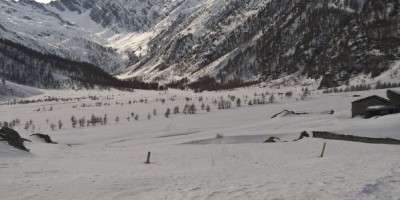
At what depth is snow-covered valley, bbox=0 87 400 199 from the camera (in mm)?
18359

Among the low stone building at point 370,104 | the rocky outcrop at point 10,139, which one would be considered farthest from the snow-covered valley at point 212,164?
the low stone building at point 370,104

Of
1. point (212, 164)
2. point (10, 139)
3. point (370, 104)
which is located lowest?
point (212, 164)

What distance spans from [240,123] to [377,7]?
9614cm

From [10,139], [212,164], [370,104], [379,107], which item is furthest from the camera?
[370,104]

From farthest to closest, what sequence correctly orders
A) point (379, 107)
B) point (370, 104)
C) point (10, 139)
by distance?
point (370, 104) → point (379, 107) → point (10, 139)

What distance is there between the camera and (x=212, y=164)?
28.2m

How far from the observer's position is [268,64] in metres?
172

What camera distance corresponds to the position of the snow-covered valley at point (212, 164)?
60.2ft

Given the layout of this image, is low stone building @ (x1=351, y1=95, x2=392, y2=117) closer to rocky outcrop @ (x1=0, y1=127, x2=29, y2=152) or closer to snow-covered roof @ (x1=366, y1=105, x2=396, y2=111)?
snow-covered roof @ (x1=366, y1=105, x2=396, y2=111)

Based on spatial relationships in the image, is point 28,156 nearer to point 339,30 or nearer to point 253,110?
point 253,110

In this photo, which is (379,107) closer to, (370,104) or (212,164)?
(370,104)

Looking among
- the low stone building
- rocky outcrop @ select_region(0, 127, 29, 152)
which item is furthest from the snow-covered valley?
the low stone building

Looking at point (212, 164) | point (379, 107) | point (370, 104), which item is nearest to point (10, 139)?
point (212, 164)

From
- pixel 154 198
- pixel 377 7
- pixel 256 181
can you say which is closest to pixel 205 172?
pixel 256 181
